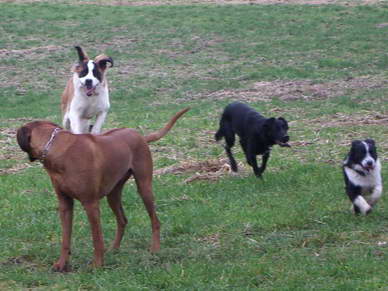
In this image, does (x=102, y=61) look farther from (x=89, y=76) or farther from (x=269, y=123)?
(x=269, y=123)

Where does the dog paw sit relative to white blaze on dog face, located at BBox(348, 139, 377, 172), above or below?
below

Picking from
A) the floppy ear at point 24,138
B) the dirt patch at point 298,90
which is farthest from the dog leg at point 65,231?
the dirt patch at point 298,90

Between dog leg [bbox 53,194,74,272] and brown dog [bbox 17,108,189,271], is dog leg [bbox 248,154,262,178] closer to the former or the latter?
brown dog [bbox 17,108,189,271]

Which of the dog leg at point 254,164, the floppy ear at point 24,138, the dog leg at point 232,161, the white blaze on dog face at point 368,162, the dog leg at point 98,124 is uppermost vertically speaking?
the floppy ear at point 24,138

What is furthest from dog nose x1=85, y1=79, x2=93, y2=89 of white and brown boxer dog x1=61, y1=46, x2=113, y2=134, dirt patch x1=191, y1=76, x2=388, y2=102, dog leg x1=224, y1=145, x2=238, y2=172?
dirt patch x1=191, y1=76, x2=388, y2=102

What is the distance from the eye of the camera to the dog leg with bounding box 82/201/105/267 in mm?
6535

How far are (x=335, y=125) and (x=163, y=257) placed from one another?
22.0 feet

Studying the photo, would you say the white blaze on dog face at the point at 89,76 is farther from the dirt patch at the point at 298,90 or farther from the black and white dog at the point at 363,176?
the dirt patch at the point at 298,90

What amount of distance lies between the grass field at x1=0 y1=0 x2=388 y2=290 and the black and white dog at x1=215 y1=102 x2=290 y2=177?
0.92ft

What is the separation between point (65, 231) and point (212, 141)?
5.85 metres

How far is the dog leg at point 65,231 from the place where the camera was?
664 cm

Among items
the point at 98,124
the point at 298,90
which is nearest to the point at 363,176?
the point at 98,124

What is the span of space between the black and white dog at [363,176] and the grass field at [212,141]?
0.67ft

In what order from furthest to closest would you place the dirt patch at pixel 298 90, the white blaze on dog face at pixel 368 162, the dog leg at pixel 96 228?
the dirt patch at pixel 298 90, the white blaze on dog face at pixel 368 162, the dog leg at pixel 96 228
